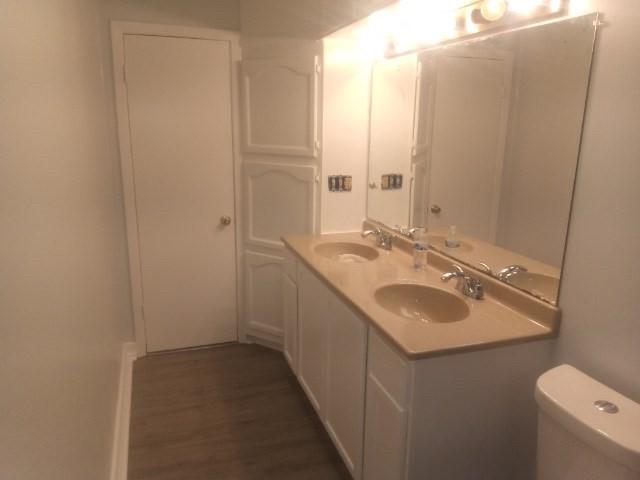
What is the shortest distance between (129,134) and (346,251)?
1.45 metres

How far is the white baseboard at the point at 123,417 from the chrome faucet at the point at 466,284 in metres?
1.60

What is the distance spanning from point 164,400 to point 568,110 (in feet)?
7.83

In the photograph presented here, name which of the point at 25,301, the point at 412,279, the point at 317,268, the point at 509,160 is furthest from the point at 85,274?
the point at 509,160

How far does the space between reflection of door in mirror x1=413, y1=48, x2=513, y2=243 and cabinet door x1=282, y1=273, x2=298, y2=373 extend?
775mm

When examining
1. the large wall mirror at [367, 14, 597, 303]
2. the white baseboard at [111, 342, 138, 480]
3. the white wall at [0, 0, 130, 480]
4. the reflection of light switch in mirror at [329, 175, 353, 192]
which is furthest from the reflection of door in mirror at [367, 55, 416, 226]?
the white baseboard at [111, 342, 138, 480]

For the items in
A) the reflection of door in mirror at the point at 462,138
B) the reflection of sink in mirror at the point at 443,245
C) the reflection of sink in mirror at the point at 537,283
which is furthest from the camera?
the reflection of sink in mirror at the point at 443,245

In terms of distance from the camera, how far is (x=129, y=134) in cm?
277

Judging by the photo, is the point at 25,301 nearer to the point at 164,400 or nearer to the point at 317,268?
the point at 317,268

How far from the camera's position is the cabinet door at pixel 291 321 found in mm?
2564

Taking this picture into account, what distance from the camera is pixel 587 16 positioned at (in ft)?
4.39

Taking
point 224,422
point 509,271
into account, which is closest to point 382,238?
point 509,271

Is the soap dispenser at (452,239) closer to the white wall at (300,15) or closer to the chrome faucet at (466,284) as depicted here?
the chrome faucet at (466,284)

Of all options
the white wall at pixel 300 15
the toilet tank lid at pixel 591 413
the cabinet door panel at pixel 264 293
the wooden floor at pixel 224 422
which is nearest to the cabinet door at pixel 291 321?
the wooden floor at pixel 224 422

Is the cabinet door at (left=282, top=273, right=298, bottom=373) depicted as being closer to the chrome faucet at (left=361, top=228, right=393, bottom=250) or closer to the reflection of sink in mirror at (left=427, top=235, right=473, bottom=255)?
the chrome faucet at (left=361, top=228, right=393, bottom=250)
